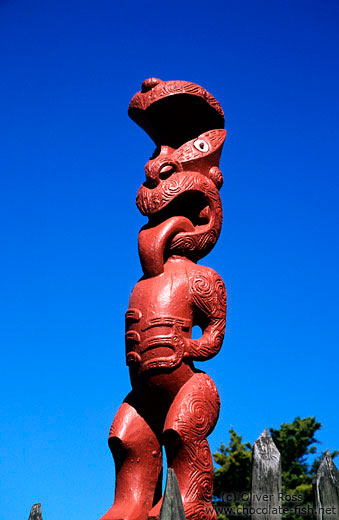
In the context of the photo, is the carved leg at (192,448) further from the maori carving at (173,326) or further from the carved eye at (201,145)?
the carved eye at (201,145)

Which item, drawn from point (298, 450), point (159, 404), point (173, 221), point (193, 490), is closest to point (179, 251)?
point (173, 221)

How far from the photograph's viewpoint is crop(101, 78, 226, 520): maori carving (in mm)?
5215

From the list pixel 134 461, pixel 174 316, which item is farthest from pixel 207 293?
pixel 134 461

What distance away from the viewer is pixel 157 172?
612 cm

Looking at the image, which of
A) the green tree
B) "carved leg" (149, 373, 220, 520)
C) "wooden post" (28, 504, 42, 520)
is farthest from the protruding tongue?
the green tree

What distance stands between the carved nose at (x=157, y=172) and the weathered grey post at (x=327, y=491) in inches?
122

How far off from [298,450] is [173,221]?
722 centimetres

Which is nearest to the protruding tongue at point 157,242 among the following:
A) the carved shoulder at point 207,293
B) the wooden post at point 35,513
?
the carved shoulder at point 207,293

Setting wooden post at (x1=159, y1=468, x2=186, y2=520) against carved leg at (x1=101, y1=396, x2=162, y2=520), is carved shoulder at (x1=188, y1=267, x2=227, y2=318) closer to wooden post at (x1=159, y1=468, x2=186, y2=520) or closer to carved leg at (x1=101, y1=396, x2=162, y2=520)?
carved leg at (x1=101, y1=396, x2=162, y2=520)

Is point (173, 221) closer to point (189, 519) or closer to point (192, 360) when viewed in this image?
point (192, 360)

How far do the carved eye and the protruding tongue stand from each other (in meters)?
0.78

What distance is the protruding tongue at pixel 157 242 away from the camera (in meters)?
5.79

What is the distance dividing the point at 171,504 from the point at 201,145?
3.70m

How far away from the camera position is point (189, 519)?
16.2ft
